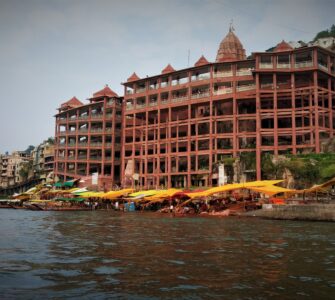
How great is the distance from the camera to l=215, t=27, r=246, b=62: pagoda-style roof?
79375 millimetres

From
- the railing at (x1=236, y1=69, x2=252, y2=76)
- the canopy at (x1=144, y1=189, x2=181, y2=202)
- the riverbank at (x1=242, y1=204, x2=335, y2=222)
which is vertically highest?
the railing at (x1=236, y1=69, x2=252, y2=76)

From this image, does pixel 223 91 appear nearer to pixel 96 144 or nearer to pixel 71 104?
pixel 96 144

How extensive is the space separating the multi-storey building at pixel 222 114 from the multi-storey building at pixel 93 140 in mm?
4047

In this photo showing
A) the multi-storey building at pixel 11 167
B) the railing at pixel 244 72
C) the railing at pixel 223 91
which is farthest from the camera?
the multi-storey building at pixel 11 167

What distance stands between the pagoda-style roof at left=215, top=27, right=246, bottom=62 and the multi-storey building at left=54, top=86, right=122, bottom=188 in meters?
22.6

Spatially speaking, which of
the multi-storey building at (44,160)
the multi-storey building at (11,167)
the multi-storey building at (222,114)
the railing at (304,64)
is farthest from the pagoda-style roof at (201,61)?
the multi-storey building at (11,167)

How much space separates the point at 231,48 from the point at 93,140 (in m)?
33.8

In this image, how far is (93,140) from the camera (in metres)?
82.4

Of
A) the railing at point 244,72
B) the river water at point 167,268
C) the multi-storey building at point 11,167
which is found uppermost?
the railing at point 244,72

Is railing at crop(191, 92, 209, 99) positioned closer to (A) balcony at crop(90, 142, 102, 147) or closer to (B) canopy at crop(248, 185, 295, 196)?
(A) balcony at crop(90, 142, 102, 147)

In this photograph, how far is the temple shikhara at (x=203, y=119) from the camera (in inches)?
2190

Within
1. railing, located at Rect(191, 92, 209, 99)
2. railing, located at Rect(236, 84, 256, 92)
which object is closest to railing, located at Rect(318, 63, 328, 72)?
railing, located at Rect(236, 84, 256, 92)

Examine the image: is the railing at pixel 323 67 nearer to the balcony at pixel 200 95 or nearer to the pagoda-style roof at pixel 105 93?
the balcony at pixel 200 95

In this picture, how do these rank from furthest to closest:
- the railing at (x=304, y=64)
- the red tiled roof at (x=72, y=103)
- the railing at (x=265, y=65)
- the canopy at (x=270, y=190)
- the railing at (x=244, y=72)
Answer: the red tiled roof at (x=72, y=103), the railing at (x=244, y=72), the railing at (x=265, y=65), the railing at (x=304, y=64), the canopy at (x=270, y=190)
